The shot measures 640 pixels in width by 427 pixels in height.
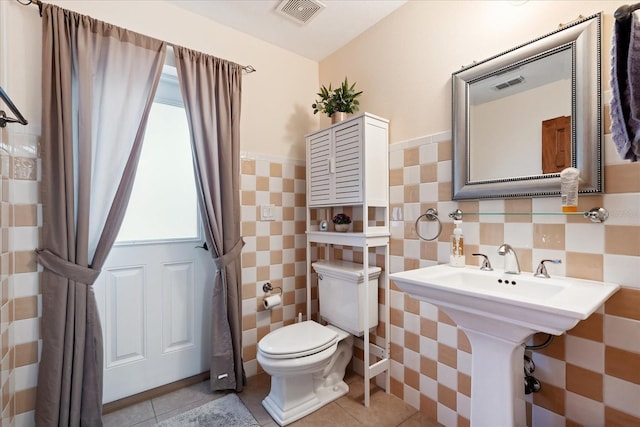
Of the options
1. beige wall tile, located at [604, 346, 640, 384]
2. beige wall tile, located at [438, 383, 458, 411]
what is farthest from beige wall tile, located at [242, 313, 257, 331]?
beige wall tile, located at [604, 346, 640, 384]

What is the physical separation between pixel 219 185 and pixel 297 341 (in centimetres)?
105

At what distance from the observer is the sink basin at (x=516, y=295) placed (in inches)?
30.7

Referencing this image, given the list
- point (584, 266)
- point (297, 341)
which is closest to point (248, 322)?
point (297, 341)

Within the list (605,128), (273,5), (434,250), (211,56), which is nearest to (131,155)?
(211,56)

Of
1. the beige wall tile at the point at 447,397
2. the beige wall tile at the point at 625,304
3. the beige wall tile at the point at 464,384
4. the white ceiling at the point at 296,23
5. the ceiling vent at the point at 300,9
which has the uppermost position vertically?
the white ceiling at the point at 296,23

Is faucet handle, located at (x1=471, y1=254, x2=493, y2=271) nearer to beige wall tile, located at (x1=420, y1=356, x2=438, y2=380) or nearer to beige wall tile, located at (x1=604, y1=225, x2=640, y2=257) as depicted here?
beige wall tile, located at (x1=604, y1=225, x2=640, y2=257)

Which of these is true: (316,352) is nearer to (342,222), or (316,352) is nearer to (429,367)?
(429,367)

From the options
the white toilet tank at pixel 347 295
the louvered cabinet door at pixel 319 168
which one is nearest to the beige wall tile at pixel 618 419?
the white toilet tank at pixel 347 295

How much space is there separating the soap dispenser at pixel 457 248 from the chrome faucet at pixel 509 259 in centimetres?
19

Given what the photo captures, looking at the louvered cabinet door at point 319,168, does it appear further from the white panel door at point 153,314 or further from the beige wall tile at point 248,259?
the white panel door at point 153,314

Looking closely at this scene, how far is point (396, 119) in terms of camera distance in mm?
1760

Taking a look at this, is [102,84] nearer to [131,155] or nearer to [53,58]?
[53,58]

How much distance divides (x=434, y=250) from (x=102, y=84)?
6.44 ft

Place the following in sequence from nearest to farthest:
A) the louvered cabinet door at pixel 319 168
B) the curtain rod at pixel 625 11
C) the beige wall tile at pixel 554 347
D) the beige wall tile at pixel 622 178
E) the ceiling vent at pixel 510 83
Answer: the curtain rod at pixel 625 11 → the beige wall tile at pixel 622 178 → the beige wall tile at pixel 554 347 → the ceiling vent at pixel 510 83 → the louvered cabinet door at pixel 319 168
